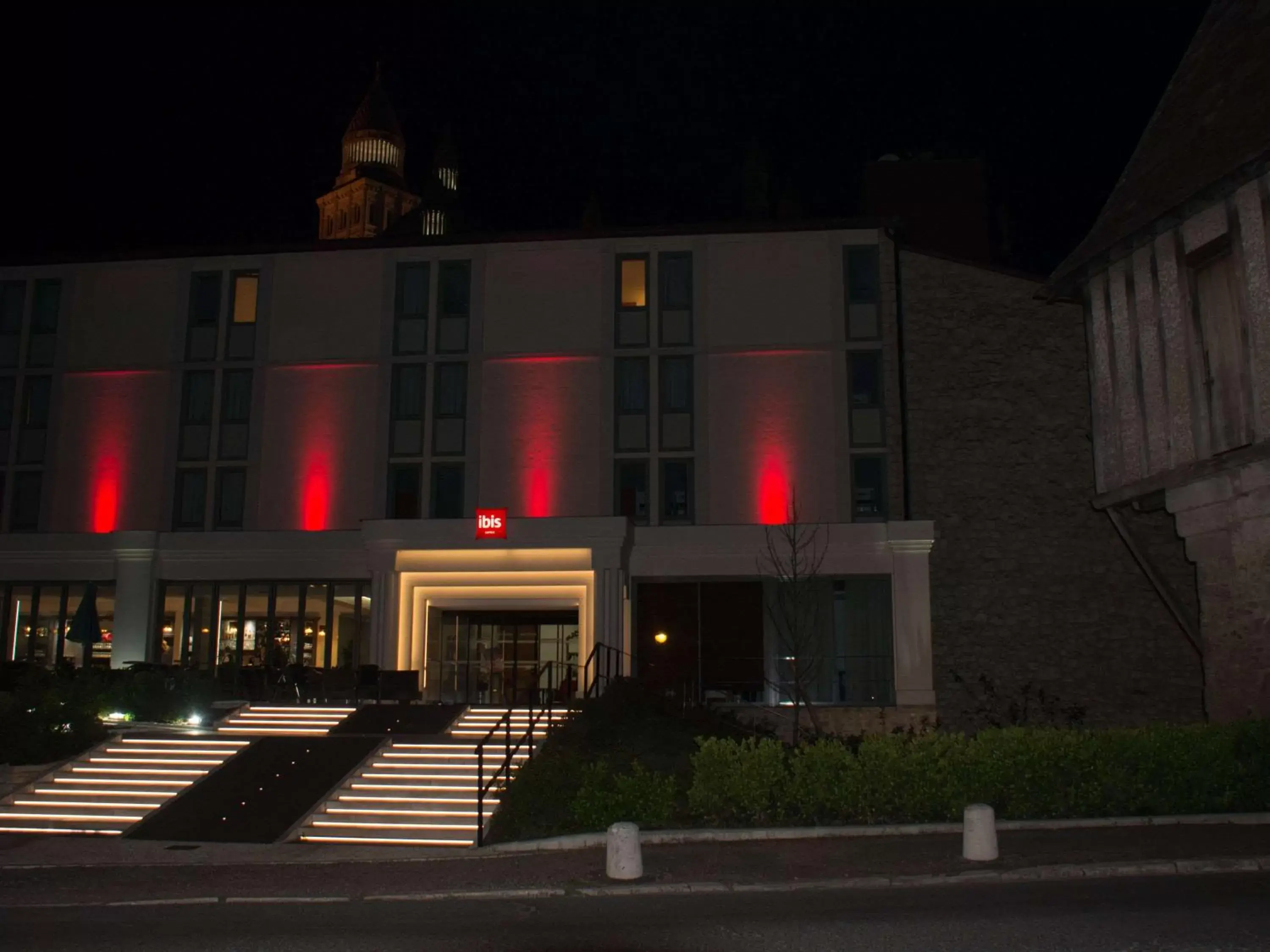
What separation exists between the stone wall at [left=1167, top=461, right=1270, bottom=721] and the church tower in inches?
4022

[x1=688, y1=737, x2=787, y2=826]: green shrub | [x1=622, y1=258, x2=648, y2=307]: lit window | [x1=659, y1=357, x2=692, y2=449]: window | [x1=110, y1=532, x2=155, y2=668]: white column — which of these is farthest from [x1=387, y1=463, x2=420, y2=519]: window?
[x1=688, y1=737, x2=787, y2=826]: green shrub

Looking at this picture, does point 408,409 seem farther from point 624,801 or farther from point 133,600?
point 624,801

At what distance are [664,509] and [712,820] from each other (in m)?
15.0

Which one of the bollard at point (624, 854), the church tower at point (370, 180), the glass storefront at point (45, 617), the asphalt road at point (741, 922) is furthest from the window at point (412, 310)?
the church tower at point (370, 180)

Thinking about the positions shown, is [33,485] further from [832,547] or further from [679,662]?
[832,547]

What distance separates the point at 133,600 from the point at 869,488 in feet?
57.1

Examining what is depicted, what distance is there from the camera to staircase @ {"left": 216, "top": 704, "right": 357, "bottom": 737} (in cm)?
2256

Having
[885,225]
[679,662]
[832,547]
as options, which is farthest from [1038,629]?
[885,225]

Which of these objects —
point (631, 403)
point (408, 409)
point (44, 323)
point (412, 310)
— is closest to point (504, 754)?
point (631, 403)

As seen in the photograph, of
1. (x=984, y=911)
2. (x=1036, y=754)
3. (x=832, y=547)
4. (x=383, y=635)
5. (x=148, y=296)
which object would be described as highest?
(x=148, y=296)

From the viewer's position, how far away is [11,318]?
32.4 meters

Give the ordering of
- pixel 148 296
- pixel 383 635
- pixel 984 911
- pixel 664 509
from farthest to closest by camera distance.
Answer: pixel 148 296 → pixel 664 509 → pixel 383 635 → pixel 984 911

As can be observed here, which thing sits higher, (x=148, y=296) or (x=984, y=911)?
(x=148, y=296)

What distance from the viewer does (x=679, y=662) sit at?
2888 centimetres
